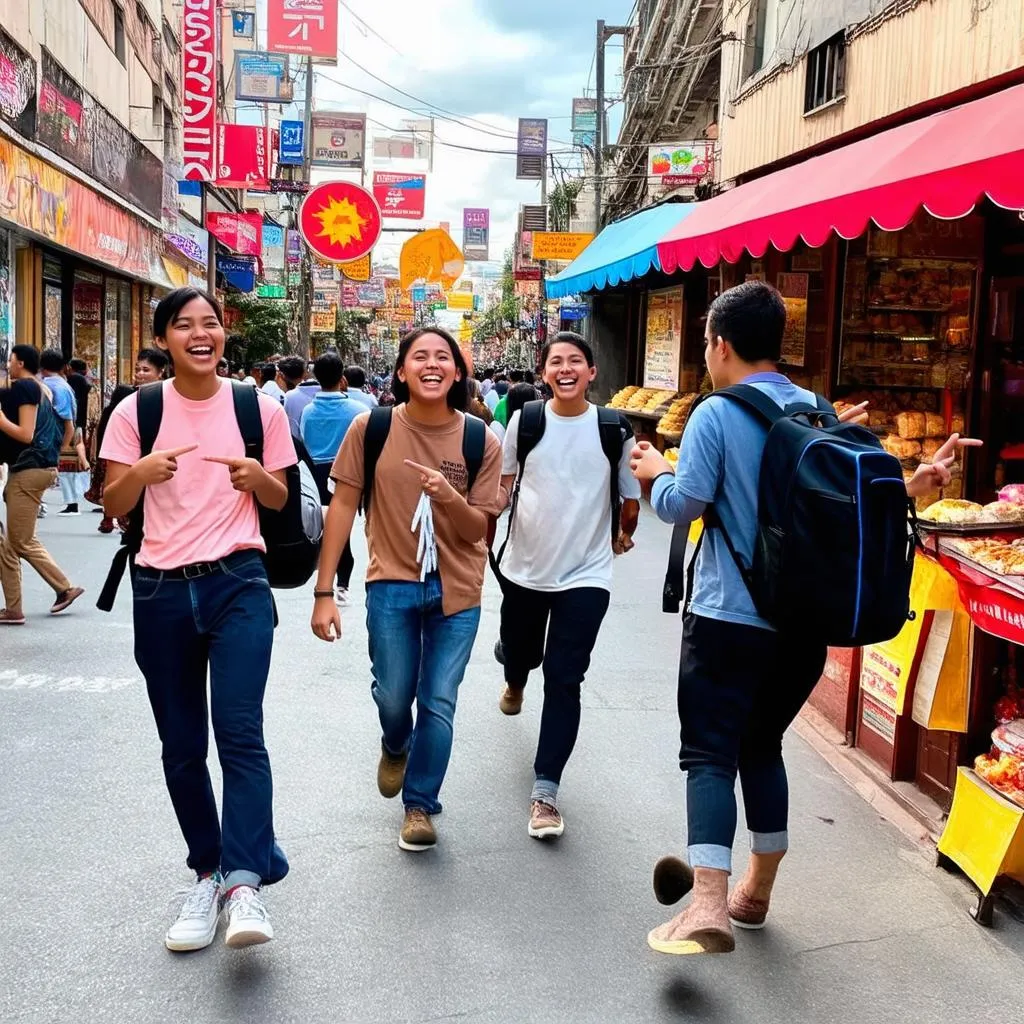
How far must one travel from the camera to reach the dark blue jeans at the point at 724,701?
3283 millimetres

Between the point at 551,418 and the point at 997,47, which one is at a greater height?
the point at 997,47

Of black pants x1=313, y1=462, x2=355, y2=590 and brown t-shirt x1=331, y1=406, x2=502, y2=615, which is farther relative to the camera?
black pants x1=313, y1=462, x2=355, y2=590

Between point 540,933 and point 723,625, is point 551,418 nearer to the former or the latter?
point 723,625

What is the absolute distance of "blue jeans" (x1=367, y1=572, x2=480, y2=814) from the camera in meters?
4.08

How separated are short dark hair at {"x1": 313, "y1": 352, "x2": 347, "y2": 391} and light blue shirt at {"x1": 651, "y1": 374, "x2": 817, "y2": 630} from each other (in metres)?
5.77

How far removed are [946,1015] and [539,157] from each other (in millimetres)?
32425

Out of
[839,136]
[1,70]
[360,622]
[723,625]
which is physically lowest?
[360,622]

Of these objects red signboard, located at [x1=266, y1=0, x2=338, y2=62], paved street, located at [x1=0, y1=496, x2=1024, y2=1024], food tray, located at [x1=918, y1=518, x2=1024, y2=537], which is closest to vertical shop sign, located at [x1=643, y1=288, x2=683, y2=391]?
red signboard, located at [x1=266, y1=0, x2=338, y2=62]

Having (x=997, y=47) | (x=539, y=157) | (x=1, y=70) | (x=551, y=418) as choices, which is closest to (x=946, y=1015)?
(x=551, y=418)

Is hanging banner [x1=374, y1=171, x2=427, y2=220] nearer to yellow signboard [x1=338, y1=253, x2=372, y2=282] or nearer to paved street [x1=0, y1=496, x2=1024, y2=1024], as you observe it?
yellow signboard [x1=338, y1=253, x2=372, y2=282]

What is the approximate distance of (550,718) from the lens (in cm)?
439

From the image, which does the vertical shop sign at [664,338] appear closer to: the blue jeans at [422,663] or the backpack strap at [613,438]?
the backpack strap at [613,438]

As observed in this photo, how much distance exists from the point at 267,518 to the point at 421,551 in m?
0.65

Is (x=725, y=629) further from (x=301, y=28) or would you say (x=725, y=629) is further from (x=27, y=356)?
(x=301, y=28)
